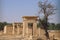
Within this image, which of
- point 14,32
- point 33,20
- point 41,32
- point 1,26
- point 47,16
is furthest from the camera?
Answer: point 1,26

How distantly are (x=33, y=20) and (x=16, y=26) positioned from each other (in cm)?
1215

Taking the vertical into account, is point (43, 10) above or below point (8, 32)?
above

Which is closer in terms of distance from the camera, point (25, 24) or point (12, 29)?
point (25, 24)

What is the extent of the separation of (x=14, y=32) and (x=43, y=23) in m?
18.4

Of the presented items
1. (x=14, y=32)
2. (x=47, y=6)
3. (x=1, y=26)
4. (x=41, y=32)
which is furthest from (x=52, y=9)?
(x=1, y=26)

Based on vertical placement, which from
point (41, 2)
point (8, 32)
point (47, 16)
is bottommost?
point (8, 32)

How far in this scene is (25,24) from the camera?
25.2 meters

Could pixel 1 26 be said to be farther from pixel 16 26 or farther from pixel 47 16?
pixel 47 16

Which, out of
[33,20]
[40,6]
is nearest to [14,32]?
[33,20]

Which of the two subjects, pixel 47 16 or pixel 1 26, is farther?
pixel 1 26

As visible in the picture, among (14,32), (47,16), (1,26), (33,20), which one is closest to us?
(47,16)

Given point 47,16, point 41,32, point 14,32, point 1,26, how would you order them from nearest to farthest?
1. point 47,16
2. point 41,32
3. point 14,32
4. point 1,26

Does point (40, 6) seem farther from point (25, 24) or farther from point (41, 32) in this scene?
point (41, 32)

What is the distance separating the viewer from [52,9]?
18031 mm
